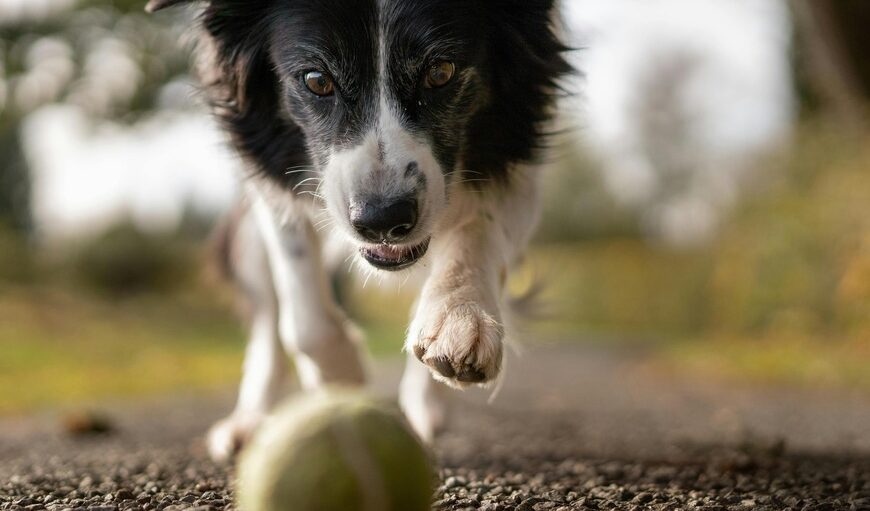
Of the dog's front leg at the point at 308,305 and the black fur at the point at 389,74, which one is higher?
the black fur at the point at 389,74

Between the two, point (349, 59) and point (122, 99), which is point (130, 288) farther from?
point (349, 59)

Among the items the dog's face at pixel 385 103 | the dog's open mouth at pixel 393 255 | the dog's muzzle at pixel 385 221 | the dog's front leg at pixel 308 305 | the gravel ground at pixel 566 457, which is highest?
the dog's face at pixel 385 103

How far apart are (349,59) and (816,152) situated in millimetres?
10173

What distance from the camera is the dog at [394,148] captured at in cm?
263

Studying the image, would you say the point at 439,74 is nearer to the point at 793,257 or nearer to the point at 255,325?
the point at 255,325

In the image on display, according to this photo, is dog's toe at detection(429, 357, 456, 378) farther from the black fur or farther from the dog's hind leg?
the dog's hind leg

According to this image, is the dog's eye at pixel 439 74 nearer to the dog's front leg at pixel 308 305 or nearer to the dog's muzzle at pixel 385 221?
the dog's muzzle at pixel 385 221

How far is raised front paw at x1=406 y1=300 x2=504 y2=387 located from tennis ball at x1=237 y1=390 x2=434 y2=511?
1.91ft

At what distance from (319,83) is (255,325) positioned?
2013mm

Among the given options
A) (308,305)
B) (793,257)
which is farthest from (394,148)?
(793,257)

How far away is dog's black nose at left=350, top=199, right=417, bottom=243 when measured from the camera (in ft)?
8.47

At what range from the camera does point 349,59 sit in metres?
2.79

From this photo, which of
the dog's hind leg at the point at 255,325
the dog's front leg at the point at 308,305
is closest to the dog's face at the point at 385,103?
the dog's front leg at the point at 308,305

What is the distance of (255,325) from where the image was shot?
455cm
